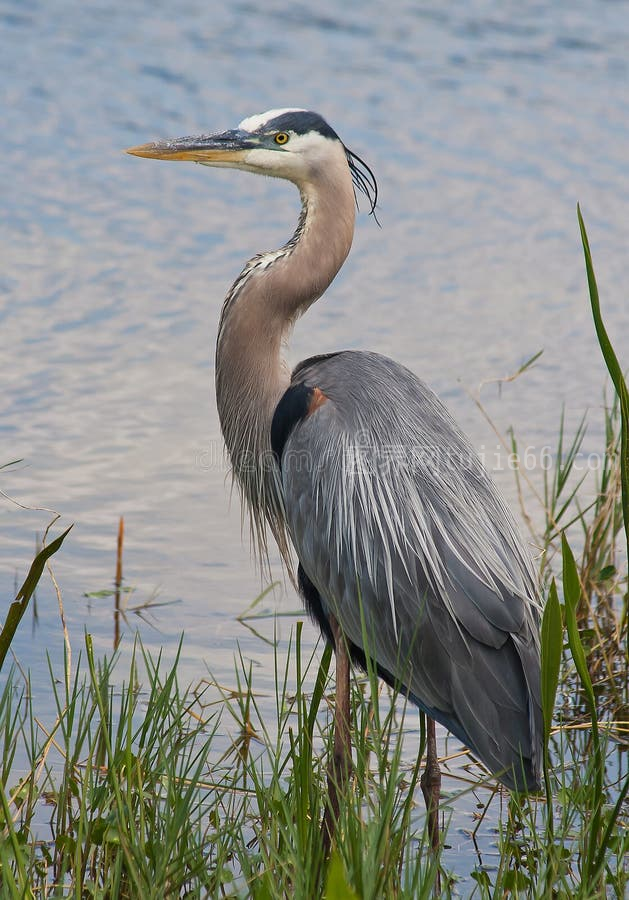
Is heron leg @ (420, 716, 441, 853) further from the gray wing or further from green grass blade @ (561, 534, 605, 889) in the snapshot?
green grass blade @ (561, 534, 605, 889)

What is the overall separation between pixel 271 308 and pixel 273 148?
46 centimetres

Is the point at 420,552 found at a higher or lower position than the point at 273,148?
lower

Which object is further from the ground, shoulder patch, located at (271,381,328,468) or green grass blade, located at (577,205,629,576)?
shoulder patch, located at (271,381,328,468)

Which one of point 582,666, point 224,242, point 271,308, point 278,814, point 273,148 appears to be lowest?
point 278,814

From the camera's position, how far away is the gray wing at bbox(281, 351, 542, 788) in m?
3.33

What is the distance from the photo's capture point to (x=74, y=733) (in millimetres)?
Answer: 3791

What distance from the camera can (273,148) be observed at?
3.88m

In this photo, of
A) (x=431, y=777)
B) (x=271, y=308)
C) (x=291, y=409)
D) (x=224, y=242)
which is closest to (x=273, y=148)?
(x=271, y=308)

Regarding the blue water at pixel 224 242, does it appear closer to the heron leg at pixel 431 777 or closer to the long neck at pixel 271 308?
the heron leg at pixel 431 777

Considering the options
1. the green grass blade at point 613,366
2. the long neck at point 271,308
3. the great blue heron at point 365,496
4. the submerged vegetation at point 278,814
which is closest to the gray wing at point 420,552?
the great blue heron at point 365,496

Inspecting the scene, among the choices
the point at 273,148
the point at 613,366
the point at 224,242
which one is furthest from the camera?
the point at 224,242

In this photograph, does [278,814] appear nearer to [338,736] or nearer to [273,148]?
[338,736]

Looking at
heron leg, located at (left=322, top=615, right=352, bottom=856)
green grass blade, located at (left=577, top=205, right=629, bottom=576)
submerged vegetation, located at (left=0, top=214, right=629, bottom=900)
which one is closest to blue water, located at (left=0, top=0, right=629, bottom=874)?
heron leg, located at (left=322, top=615, right=352, bottom=856)

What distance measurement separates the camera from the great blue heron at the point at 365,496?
11.0ft
